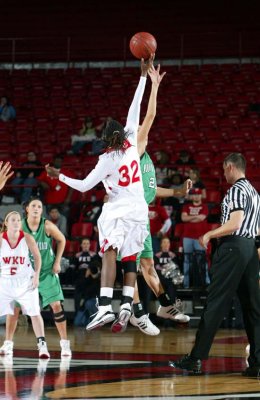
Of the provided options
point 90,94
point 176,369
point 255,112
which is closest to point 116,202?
point 176,369

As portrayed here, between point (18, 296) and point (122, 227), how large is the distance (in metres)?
3.42

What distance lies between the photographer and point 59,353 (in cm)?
1064

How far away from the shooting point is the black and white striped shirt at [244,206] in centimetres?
779

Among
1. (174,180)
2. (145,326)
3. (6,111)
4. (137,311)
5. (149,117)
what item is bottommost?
(145,326)

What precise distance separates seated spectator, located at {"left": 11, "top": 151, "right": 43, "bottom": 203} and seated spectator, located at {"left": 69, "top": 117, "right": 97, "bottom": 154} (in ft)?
4.85

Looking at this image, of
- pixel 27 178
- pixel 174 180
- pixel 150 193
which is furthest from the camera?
pixel 27 178

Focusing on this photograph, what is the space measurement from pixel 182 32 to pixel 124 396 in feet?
59.9

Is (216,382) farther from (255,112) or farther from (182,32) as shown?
(182,32)

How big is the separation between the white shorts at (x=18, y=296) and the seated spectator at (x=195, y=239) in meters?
5.18

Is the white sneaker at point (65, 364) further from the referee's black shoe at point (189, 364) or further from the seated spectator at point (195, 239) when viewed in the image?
the seated spectator at point (195, 239)

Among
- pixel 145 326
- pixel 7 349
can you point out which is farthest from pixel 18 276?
pixel 145 326

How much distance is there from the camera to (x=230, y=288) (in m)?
7.85

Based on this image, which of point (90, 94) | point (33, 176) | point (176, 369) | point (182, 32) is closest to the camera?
point (176, 369)

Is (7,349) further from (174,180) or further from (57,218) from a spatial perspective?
(174,180)
